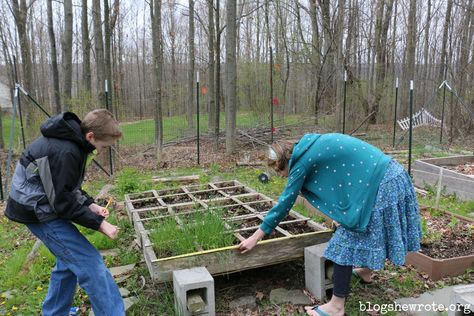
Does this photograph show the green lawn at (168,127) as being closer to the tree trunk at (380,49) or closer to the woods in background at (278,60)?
the woods in background at (278,60)

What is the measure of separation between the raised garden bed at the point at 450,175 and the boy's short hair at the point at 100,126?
4723 mm

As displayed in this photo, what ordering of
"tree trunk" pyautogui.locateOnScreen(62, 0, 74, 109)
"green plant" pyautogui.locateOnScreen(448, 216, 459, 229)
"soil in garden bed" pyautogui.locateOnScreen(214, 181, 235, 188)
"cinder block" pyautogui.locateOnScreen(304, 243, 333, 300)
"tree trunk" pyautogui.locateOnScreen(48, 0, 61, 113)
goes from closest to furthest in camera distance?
"cinder block" pyautogui.locateOnScreen(304, 243, 333, 300)
"green plant" pyautogui.locateOnScreen(448, 216, 459, 229)
"soil in garden bed" pyautogui.locateOnScreen(214, 181, 235, 188)
"tree trunk" pyautogui.locateOnScreen(62, 0, 74, 109)
"tree trunk" pyautogui.locateOnScreen(48, 0, 61, 113)

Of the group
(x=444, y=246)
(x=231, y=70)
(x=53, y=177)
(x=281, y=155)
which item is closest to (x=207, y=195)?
(x=281, y=155)

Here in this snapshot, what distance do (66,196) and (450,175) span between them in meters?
5.44

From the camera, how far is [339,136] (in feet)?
8.91

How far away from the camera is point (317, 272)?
117 inches

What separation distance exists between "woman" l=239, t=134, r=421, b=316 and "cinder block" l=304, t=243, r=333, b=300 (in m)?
0.24

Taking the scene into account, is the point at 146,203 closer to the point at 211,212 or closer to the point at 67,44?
the point at 211,212

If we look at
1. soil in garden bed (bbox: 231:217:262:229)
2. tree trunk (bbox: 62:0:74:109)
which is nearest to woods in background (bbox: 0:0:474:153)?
tree trunk (bbox: 62:0:74:109)

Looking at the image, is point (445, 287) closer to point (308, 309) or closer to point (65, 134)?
point (308, 309)

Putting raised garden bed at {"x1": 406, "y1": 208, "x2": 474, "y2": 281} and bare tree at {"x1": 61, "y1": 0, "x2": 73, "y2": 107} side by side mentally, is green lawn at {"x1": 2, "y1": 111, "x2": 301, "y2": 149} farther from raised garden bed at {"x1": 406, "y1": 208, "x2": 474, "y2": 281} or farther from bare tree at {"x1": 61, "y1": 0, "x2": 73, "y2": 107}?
raised garden bed at {"x1": 406, "y1": 208, "x2": 474, "y2": 281}

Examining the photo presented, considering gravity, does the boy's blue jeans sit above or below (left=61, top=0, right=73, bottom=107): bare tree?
below

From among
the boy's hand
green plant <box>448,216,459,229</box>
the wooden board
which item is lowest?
green plant <box>448,216,459,229</box>

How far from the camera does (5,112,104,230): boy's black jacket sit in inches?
86.6
